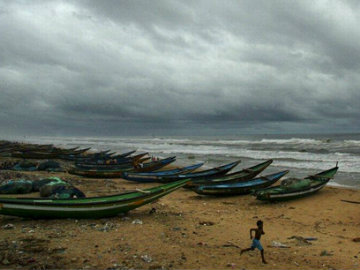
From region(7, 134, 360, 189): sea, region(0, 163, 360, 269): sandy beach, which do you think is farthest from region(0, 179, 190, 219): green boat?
region(7, 134, 360, 189): sea

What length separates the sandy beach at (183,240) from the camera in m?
6.20

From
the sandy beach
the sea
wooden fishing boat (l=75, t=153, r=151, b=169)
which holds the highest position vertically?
the sea

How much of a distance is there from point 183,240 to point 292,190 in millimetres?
7640

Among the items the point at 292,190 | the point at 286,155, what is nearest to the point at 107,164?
the point at 292,190

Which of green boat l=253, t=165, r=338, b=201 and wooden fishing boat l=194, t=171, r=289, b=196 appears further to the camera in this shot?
wooden fishing boat l=194, t=171, r=289, b=196

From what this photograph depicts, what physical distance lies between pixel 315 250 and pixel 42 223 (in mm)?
7588

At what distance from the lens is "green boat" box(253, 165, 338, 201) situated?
12.6 metres

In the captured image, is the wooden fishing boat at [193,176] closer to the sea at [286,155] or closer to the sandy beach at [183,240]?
the sea at [286,155]

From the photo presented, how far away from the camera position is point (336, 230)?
9688 mm

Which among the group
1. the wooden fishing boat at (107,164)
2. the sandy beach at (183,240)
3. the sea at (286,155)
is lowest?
the sandy beach at (183,240)

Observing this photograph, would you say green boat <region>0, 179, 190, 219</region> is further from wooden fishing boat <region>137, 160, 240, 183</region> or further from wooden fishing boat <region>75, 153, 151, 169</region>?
wooden fishing boat <region>75, 153, 151, 169</region>

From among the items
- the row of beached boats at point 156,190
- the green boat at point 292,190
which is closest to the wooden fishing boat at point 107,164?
the row of beached boats at point 156,190

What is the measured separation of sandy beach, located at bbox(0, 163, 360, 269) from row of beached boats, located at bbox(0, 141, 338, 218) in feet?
1.20

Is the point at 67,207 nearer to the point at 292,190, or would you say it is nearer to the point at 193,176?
the point at 292,190
